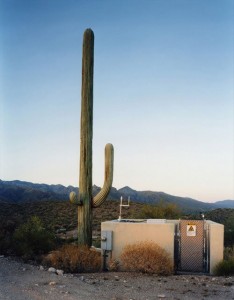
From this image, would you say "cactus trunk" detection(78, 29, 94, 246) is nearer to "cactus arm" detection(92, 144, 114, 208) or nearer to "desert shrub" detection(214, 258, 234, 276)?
"cactus arm" detection(92, 144, 114, 208)

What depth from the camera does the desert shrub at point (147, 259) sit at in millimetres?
13875

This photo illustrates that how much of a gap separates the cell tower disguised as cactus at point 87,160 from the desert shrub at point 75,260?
5.93ft

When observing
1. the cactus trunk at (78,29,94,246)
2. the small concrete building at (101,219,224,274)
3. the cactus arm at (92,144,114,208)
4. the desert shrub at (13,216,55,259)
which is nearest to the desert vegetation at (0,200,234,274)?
the desert shrub at (13,216,55,259)

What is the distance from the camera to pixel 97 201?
16.5m

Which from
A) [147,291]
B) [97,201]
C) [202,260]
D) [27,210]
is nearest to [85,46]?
[97,201]

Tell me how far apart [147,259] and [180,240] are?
6.00 ft

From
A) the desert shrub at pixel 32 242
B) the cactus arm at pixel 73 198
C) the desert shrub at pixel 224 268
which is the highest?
the cactus arm at pixel 73 198

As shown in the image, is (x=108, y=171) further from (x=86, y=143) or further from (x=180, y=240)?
(x=180, y=240)

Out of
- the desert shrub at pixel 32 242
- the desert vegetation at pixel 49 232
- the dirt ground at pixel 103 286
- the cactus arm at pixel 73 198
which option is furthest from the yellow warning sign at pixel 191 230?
the desert shrub at pixel 32 242

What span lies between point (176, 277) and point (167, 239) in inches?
68.8

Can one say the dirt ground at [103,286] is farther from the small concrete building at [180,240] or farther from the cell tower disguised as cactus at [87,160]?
the cell tower disguised as cactus at [87,160]

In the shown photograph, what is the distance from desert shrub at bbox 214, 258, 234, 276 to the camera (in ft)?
47.5

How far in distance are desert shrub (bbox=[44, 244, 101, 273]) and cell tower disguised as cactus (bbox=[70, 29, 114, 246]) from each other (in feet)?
5.93

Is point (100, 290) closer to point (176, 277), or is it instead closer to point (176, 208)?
point (176, 277)
